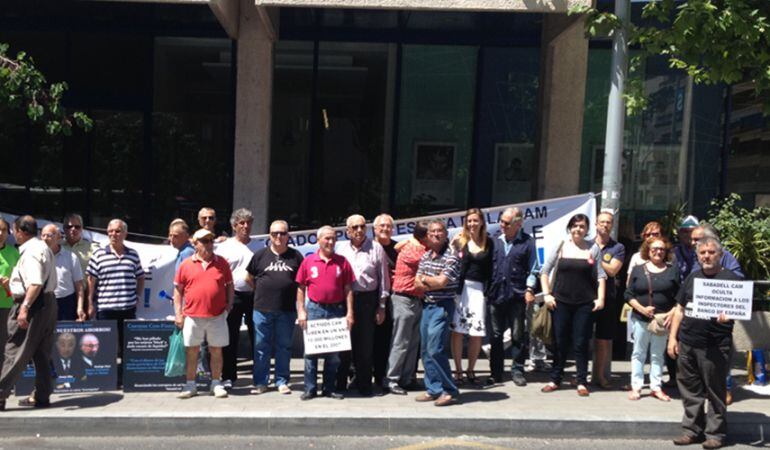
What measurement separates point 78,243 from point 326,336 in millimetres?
3169

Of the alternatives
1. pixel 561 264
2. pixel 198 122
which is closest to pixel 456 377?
pixel 561 264

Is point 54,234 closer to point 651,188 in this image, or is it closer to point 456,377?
point 456,377

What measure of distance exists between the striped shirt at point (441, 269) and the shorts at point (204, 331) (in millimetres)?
2082

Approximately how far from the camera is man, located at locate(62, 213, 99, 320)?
9367 mm

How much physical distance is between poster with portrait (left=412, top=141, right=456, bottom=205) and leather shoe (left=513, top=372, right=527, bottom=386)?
4970 millimetres

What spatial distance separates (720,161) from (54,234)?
1029 cm

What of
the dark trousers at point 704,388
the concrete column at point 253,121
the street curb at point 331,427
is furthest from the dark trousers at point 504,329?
the concrete column at point 253,121

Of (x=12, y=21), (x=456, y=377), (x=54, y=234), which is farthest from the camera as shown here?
(x=12, y=21)

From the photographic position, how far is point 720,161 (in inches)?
542

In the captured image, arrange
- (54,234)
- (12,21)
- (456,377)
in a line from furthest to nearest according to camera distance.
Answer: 1. (12,21)
2. (456,377)
3. (54,234)

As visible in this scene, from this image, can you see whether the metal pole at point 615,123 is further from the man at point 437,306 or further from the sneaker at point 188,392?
the sneaker at point 188,392

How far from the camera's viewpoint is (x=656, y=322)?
856 centimetres

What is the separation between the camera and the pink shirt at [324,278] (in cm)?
852

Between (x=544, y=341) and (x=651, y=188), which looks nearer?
(x=544, y=341)
